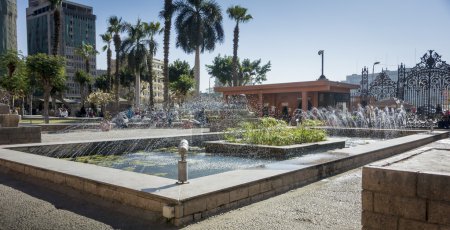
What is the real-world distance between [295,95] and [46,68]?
19.0 m

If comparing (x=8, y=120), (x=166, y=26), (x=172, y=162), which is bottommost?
(x=172, y=162)

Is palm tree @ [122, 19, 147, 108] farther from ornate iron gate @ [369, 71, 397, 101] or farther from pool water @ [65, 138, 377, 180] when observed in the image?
pool water @ [65, 138, 377, 180]

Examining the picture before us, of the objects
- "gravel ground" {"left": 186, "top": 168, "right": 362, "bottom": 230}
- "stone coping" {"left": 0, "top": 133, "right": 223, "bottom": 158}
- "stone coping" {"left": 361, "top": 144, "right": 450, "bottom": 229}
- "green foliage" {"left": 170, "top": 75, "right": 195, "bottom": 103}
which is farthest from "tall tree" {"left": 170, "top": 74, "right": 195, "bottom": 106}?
"stone coping" {"left": 361, "top": 144, "right": 450, "bottom": 229}

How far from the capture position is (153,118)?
91.8ft

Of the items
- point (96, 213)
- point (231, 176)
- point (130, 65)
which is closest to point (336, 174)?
point (231, 176)

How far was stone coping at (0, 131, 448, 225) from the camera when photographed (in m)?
4.37

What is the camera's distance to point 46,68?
21266 mm

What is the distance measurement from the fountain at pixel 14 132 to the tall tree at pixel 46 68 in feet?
32.6

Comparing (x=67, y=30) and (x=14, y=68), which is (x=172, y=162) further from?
(x=67, y=30)

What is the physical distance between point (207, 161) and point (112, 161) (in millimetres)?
2445

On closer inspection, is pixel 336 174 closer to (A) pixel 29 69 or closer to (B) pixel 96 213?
(B) pixel 96 213

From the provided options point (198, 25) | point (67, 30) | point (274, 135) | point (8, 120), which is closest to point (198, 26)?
point (198, 25)

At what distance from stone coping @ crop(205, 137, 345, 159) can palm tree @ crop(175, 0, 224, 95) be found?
909 inches

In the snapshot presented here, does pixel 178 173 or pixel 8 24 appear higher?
pixel 8 24
